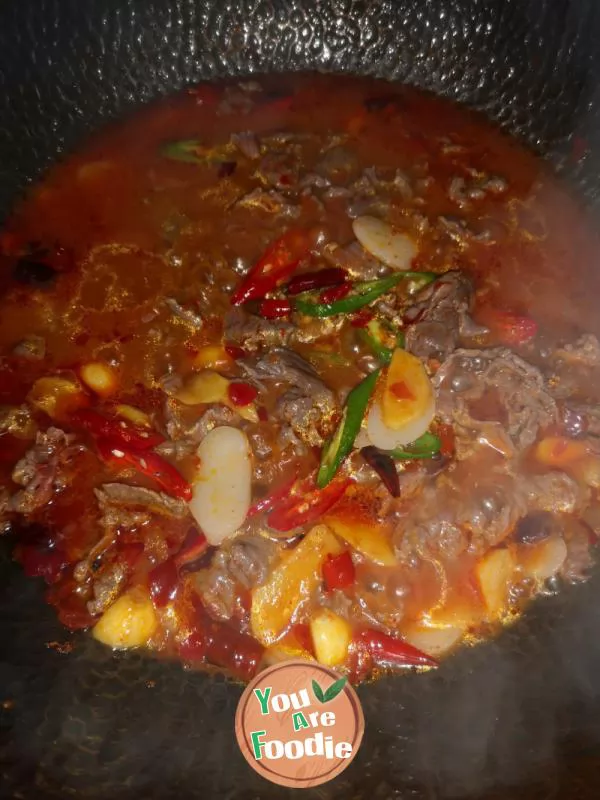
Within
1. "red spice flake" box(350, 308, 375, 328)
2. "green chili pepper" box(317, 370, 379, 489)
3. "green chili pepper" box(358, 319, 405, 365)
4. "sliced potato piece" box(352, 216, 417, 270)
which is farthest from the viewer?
"sliced potato piece" box(352, 216, 417, 270)

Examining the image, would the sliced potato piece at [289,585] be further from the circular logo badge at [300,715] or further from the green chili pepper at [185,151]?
the green chili pepper at [185,151]

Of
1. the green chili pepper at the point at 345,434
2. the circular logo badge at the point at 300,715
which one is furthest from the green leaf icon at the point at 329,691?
the green chili pepper at the point at 345,434

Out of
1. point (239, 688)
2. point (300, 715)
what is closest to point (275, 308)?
point (239, 688)

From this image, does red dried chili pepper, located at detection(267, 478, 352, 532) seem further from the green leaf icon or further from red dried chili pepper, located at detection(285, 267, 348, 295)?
red dried chili pepper, located at detection(285, 267, 348, 295)

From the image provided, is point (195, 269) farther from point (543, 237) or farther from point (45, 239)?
point (543, 237)

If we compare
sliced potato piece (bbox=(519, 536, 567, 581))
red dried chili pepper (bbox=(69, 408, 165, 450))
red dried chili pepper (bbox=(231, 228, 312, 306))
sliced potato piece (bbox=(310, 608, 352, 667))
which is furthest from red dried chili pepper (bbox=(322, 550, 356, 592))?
red dried chili pepper (bbox=(231, 228, 312, 306))

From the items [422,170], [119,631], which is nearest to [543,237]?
[422,170]
